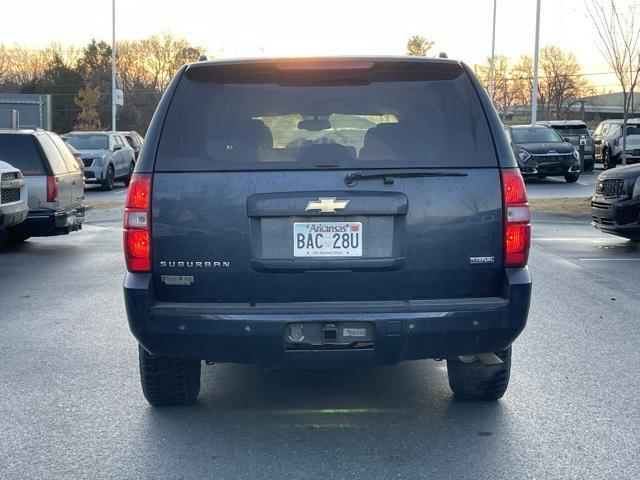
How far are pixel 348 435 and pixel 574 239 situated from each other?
10.6 m

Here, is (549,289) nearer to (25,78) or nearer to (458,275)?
(458,275)

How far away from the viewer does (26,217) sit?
12789mm

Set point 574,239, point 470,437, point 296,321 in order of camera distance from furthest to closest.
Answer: point 574,239
point 470,437
point 296,321

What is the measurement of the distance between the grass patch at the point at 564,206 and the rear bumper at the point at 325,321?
48.6 feet

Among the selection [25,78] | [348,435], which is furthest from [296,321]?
[25,78]

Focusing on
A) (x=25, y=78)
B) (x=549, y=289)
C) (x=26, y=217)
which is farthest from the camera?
(x=25, y=78)

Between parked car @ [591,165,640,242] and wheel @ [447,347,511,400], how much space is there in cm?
778

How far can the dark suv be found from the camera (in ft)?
15.1

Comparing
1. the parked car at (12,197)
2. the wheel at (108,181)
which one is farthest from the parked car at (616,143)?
the parked car at (12,197)

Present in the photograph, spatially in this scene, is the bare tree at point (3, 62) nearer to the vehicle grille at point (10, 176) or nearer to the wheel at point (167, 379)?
the vehicle grille at point (10, 176)

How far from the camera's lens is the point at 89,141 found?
98.3ft

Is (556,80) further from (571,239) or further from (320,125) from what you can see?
(320,125)

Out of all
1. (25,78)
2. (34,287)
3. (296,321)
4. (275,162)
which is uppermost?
(25,78)

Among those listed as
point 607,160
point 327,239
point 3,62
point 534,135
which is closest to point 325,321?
point 327,239
